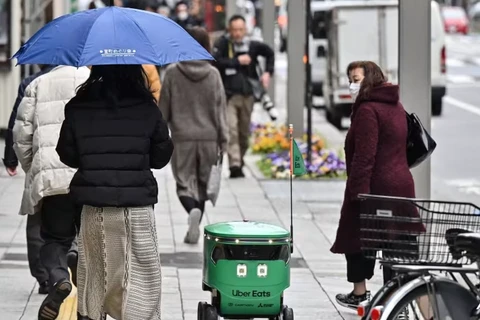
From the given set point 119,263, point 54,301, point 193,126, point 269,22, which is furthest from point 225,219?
point 269,22

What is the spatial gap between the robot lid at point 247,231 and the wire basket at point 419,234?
93cm

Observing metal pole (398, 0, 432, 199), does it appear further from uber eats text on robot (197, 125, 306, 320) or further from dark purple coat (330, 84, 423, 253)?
uber eats text on robot (197, 125, 306, 320)

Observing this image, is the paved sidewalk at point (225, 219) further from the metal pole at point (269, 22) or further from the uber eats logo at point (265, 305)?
the metal pole at point (269, 22)

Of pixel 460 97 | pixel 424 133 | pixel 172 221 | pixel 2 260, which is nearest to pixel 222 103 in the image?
pixel 172 221

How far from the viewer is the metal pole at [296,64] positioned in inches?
757

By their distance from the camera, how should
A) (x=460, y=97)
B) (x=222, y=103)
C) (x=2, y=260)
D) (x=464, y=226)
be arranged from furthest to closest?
Answer: (x=460, y=97)
(x=222, y=103)
(x=2, y=260)
(x=464, y=226)

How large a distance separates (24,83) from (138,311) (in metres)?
2.69

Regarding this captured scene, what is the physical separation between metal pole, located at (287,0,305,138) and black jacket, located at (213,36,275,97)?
9.52ft

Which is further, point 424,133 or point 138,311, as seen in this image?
point 424,133

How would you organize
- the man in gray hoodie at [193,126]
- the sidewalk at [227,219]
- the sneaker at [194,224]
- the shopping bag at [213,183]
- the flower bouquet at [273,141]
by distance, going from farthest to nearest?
1. the flower bouquet at [273,141]
2. the man in gray hoodie at [193,126]
3. the sneaker at [194,224]
4. the shopping bag at [213,183]
5. the sidewalk at [227,219]

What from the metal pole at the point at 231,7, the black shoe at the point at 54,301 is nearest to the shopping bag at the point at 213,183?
the black shoe at the point at 54,301

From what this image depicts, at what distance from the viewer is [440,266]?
6.08 m

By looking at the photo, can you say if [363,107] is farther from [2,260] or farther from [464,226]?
[2,260]

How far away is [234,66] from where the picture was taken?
16.2m
